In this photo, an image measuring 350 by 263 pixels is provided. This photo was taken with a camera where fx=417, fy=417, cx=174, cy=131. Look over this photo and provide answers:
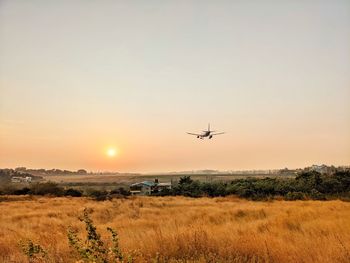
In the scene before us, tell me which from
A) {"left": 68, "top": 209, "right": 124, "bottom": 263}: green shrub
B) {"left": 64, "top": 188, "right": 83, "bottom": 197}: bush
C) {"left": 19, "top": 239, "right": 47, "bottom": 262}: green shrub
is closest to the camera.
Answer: {"left": 68, "top": 209, "right": 124, "bottom": 263}: green shrub

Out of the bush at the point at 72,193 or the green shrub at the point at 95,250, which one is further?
the bush at the point at 72,193

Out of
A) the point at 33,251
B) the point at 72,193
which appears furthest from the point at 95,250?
the point at 72,193

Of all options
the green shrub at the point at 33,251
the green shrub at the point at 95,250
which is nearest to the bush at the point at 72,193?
the green shrub at the point at 33,251

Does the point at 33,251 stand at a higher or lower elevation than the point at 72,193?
higher

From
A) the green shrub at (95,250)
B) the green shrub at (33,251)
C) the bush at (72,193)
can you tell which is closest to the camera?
the green shrub at (95,250)

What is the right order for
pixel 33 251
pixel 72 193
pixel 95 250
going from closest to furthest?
pixel 95 250 → pixel 33 251 → pixel 72 193

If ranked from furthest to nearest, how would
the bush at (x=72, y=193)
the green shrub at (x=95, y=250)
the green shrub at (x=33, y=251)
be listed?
the bush at (x=72, y=193), the green shrub at (x=33, y=251), the green shrub at (x=95, y=250)

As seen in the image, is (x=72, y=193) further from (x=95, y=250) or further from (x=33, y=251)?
(x=95, y=250)

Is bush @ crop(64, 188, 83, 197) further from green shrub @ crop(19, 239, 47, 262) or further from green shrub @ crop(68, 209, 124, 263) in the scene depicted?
green shrub @ crop(68, 209, 124, 263)

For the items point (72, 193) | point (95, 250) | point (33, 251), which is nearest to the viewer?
point (95, 250)

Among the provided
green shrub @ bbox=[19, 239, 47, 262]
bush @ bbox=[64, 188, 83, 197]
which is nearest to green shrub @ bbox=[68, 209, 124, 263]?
green shrub @ bbox=[19, 239, 47, 262]

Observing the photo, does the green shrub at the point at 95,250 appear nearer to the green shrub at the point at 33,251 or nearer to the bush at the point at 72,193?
the green shrub at the point at 33,251

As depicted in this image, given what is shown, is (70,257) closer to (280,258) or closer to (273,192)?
(280,258)

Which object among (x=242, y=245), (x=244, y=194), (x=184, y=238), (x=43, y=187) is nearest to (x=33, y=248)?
(x=184, y=238)
